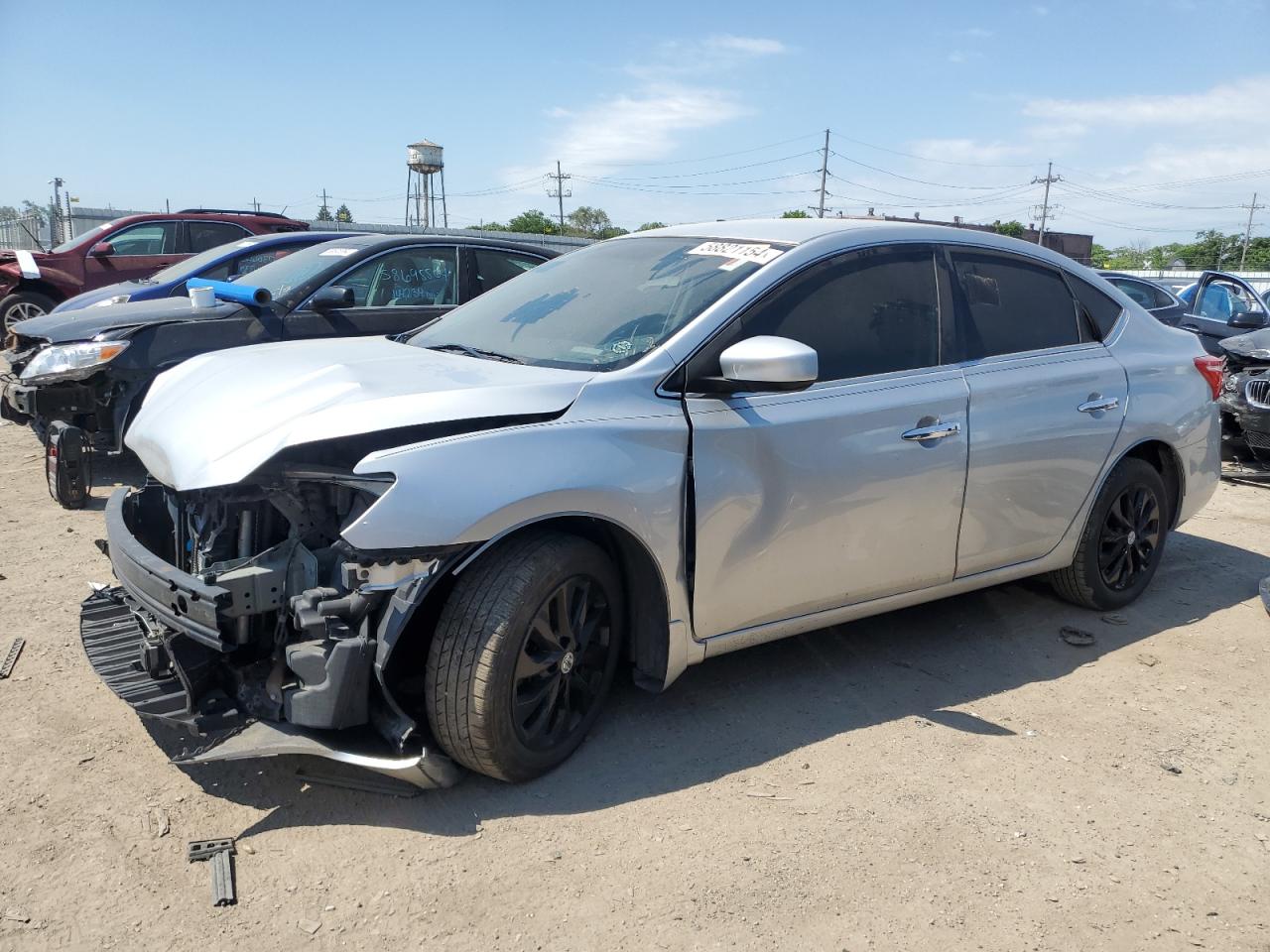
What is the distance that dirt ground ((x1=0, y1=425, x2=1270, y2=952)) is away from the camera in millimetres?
2500

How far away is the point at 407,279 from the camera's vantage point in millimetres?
7270

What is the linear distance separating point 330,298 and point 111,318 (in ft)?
4.84

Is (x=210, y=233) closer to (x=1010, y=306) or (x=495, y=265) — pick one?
(x=495, y=265)

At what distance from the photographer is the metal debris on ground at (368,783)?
9.71ft

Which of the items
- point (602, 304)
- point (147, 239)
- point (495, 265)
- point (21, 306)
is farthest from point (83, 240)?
point (602, 304)

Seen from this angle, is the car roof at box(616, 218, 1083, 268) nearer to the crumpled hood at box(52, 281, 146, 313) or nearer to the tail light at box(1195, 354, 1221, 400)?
the tail light at box(1195, 354, 1221, 400)

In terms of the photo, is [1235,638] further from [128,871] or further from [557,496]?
[128,871]

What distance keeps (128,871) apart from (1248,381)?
8355 millimetres

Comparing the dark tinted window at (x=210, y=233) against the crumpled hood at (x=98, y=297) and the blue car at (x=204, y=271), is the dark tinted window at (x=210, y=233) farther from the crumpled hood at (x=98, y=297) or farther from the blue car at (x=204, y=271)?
the crumpled hood at (x=98, y=297)

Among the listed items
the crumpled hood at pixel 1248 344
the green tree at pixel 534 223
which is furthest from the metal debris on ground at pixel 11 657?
the green tree at pixel 534 223

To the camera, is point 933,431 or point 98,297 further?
point 98,297

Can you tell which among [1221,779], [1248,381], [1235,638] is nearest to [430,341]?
[1221,779]

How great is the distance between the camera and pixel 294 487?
2.88 m

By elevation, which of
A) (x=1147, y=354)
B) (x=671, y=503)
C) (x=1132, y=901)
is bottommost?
(x=1132, y=901)
